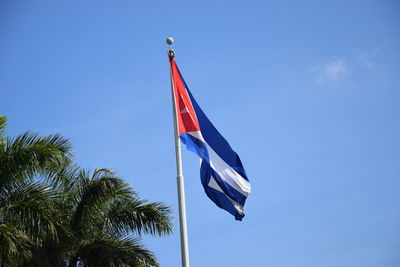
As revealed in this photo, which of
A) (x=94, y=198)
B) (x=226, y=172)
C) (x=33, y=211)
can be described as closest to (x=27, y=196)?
(x=33, y=211)

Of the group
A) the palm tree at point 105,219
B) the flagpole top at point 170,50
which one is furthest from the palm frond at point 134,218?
the flagpole top at point 170,50

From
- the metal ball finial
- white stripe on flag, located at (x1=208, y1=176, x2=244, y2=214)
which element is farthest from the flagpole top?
white stripe on flag, located at (x1=208, y1=176, x2=244, y2=214)

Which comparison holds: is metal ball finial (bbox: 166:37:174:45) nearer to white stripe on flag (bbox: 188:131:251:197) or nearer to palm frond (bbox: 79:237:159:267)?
white stripe on flag (bbox: 188:131:251:197)

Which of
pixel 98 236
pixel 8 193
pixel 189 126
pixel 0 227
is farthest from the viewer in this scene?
pixel 98 236

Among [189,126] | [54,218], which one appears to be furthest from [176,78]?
[54,218]

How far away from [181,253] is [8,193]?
4774mm

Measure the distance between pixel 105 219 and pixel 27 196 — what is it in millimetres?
3610

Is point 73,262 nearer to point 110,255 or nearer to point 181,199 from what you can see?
point 110,255

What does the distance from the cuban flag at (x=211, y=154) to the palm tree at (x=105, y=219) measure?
2705 millimetres

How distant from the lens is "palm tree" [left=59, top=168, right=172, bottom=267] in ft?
50.0

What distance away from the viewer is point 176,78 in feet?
50.4

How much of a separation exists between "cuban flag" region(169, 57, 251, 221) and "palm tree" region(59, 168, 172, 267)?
2.71 metres

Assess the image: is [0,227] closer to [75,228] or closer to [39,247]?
[39,247]

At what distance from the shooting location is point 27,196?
44.1 feet
